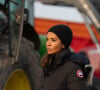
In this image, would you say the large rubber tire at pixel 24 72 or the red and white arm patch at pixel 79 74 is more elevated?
the red and white arm patch at pixel 79 74

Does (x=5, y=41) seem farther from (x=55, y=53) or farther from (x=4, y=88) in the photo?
(x=55, y=53)

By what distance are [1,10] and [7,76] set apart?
826 mm

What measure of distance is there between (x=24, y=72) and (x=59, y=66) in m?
1.69

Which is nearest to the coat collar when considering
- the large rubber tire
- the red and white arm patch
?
the red and white arm patch

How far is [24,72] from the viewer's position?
3393 mm

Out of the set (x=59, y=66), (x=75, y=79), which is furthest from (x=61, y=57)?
(x=75, y=79)

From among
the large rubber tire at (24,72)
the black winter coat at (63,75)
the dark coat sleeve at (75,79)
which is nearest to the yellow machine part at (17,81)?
the large rubber tire at (24,72)

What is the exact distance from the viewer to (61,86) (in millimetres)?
1687

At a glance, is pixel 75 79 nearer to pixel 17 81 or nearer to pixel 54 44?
pixel 54 44

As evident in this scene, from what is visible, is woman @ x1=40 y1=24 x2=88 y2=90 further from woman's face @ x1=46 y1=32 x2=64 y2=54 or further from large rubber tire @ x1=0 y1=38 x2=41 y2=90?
large rubber tire @ x1=0 y1=38 x2=41 y2=90

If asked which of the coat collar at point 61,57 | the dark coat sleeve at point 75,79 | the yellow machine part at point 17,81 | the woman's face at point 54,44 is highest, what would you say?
the woman's face at point 54,44

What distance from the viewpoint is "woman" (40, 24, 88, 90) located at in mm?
1680

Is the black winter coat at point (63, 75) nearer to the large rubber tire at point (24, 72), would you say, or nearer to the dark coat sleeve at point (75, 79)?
the dark coat sleeve at point (75, 79)

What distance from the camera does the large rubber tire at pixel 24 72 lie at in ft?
9.96
